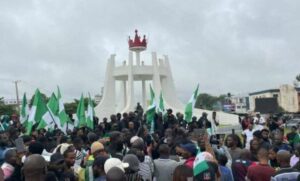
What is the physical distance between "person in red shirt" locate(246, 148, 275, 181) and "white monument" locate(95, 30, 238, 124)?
2679 cm

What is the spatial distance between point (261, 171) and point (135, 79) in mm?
29675

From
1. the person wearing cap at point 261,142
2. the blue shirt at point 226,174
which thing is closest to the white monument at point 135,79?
the person wearing cap at point 261,142

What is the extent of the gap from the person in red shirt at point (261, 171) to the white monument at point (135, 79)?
87.9 feet

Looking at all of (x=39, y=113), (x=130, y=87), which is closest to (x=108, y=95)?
(x=130, y=87)

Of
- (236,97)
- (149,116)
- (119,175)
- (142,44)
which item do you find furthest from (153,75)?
(236,97)

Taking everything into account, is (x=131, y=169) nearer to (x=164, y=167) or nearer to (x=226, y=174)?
(x=164, y=167)

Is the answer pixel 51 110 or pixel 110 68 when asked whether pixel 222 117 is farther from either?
pixel 51 110

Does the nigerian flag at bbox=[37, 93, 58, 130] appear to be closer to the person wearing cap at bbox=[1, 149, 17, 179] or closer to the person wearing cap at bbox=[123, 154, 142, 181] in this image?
the person wearing cap at bbox=[1, 149, 17, 179]

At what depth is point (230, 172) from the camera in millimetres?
5648

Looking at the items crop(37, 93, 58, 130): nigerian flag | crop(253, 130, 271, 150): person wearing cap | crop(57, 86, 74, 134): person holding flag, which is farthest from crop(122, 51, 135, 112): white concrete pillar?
crop(253, 130, 271, 150): person wearing cap

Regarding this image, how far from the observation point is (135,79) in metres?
34.8

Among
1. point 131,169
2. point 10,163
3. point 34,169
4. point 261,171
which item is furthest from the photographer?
point 10,163

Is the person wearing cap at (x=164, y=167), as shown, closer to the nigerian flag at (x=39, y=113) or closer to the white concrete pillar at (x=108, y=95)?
the nigerian flag at (x=39, y=113)

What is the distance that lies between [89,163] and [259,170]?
228 cm
